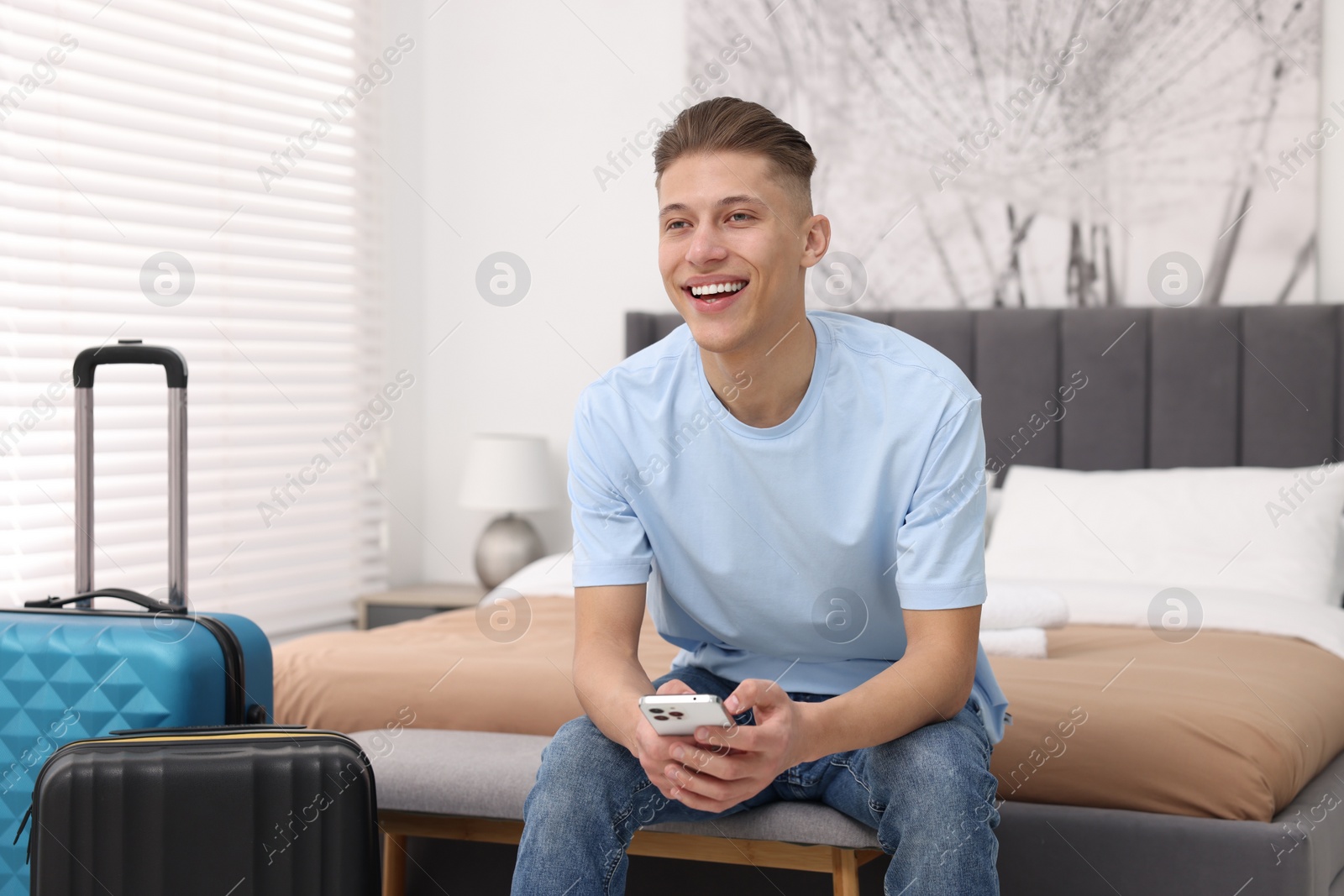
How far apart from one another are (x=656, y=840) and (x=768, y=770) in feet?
1.21

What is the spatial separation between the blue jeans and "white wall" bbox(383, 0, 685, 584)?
110 inches

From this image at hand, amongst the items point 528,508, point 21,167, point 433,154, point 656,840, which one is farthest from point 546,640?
point 433,154

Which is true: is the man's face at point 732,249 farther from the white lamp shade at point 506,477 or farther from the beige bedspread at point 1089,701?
the white lamp shade at point 506,477

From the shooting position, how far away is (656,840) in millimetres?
1631

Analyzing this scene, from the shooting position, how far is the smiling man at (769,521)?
1.43 metres

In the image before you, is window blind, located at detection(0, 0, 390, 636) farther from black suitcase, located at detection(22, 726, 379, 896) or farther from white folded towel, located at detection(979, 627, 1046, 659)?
white folded towel, located at detection(979, 627, 1046, 659)

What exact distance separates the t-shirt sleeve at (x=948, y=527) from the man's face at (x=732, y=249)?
0.88 feet

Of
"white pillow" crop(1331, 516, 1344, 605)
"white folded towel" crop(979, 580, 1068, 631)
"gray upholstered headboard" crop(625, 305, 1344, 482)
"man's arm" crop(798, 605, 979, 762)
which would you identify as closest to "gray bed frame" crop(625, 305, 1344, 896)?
"gray upholstered headboard" crop(625, 305, 1344, 482)

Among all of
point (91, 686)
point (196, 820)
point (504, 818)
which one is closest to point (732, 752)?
point (504, 818)

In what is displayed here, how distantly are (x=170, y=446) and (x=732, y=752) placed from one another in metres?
1.00

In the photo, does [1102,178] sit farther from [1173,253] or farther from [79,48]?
[79,48]

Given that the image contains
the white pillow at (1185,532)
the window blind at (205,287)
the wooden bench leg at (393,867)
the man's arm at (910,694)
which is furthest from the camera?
the window blind at (205,287)

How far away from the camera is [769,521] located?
1.59 metres

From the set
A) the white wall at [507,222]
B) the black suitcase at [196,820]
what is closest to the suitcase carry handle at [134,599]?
the black suitcase at [196,820]
